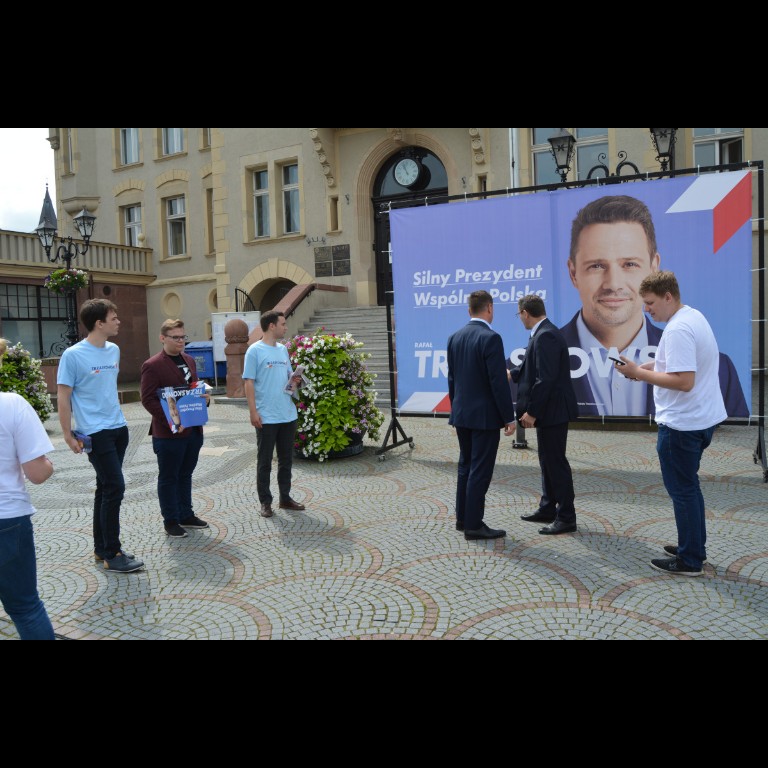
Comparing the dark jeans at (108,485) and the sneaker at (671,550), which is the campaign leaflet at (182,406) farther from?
the sneaker at (671,550)

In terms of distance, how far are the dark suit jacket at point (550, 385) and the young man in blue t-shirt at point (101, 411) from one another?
313cm

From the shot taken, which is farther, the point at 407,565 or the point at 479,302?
the point at 479,302

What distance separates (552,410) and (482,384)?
24.8 inches

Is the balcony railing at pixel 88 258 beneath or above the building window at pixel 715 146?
beneath

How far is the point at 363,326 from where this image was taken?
1733 centimetres

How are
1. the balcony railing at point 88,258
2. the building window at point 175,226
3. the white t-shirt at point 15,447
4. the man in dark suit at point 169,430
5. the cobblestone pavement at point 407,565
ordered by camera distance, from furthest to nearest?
the building window at point 175,226 < the balcony railing at point 88,258 < the man in dark suit at point 169,430 < the cobblestone pavement at point 407,565 < the white t-shirt at point 15,447

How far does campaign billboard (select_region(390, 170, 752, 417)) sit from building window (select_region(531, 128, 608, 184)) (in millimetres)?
9669

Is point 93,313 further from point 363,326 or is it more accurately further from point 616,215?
point 363,326

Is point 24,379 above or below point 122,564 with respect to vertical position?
above

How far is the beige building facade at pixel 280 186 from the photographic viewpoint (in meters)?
17.6

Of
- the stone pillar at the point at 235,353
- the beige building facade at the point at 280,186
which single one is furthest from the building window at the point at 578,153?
the stone pillar at the point at 235,353

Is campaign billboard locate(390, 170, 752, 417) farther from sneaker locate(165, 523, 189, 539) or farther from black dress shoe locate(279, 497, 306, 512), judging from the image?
sneaker locate(165, 523, 189, 539)

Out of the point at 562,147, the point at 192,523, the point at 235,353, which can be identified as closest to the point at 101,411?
the point at 192,523

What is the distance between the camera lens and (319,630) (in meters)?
3.77
